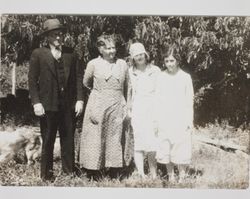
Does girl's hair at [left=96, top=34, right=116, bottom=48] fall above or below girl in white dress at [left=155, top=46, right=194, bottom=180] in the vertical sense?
above

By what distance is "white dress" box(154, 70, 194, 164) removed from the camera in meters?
2.75

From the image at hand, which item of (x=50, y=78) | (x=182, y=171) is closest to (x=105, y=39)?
(x=50, y=78)

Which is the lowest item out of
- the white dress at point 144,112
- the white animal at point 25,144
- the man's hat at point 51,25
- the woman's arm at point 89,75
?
the white animal at point 25,144

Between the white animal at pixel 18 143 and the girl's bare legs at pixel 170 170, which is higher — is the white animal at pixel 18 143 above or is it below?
above

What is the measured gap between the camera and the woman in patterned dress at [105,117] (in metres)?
2.75

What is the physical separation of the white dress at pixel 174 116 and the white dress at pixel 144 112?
4 cm

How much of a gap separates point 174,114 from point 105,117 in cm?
41

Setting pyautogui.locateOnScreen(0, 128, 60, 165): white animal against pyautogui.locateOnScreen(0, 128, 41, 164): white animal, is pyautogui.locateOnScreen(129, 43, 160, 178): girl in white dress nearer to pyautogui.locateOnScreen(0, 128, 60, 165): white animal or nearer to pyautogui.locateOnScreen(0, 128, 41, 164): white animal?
pyautogui.locateOnScreen(0, 128, 60, 165): white animal

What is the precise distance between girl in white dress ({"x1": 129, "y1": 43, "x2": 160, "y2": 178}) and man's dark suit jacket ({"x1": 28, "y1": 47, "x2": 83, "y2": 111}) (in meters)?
0.34

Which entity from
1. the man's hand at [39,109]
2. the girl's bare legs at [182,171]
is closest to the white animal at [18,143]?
the man's hand at [39,109]

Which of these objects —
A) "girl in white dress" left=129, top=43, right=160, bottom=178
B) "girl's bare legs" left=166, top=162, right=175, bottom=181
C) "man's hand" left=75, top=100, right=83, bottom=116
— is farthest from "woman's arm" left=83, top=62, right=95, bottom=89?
"girl's bare legs" left=166, top=162, right=175, bottom=181

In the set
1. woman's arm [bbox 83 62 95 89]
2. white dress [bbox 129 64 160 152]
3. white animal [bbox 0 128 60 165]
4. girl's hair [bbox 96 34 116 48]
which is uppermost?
girl's hair [bbox 96 34 116 48]

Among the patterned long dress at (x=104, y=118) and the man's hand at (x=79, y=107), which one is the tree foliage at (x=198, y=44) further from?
the man's hand at (x=79, y=107)

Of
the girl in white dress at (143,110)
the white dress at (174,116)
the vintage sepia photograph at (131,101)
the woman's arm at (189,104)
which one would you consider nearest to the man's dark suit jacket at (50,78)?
the vintage sepia photograph at (131,101)
